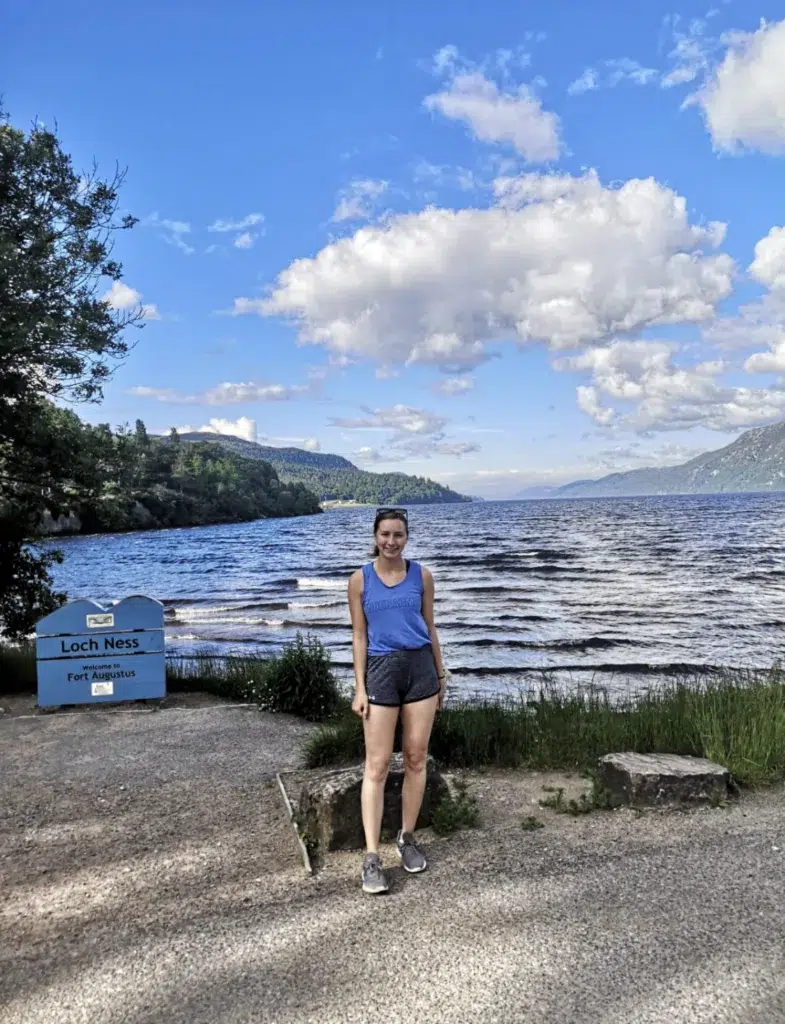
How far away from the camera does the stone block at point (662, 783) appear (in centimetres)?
534

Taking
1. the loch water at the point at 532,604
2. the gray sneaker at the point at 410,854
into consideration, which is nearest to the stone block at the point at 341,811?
the gray sneaker at the point at 410,854

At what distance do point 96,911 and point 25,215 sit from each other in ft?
35.8

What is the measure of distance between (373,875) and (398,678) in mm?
1142

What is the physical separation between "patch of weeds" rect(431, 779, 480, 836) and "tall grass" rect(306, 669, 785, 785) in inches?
52.7

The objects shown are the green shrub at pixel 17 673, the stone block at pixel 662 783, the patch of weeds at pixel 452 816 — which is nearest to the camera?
the patch of weeds at pixel 452 816

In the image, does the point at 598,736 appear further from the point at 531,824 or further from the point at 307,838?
the point at 307,838

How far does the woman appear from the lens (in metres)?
4.33

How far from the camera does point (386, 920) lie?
149 inches

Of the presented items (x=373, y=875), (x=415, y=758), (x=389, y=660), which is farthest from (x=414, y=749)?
(x=373, y=875)

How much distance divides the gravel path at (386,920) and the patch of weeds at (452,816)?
0.49ft

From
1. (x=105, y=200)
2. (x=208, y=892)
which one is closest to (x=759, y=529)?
(x=105, y=200)

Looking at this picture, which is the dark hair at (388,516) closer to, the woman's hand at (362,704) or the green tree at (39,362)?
the woman's hand at (362,704)

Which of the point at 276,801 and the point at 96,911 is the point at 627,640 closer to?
the point at 276,801

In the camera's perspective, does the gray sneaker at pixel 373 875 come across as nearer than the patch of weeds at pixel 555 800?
Yes
